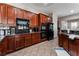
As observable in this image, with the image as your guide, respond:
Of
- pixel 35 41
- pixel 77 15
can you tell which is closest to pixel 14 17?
pixel 35 41

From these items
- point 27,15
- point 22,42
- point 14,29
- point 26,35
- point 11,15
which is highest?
point 27,15

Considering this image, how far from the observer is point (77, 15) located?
5875 mm

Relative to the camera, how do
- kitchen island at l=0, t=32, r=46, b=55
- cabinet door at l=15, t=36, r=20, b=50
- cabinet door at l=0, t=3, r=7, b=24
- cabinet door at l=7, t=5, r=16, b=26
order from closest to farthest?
1. kitchen island at l=0, t=32, r=46, b=55
2. cabinet door at l=0, t=3, r=7, b=24
3. cabinet door at l=7, t=5, r=16, b=26
4. cabinet door at l=15, t=36, r=20, b=50

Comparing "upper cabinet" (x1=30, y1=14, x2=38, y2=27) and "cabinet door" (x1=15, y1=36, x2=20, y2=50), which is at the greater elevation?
"upper cabinet" (x1=30, y1=14, x2=38, y2=27)

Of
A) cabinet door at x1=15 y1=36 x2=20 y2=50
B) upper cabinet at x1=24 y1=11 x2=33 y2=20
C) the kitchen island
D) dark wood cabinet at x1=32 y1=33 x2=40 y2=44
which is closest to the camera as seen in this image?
the kitchen island

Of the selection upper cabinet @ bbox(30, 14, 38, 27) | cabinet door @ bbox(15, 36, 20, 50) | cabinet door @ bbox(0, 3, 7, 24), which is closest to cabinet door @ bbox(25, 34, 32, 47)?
cabinet door @ bbox(15, 36, 20, 50)

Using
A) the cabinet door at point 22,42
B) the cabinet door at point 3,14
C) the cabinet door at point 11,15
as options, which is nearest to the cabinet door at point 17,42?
the cabinet door at point 22,42

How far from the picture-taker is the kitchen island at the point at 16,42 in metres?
3.47

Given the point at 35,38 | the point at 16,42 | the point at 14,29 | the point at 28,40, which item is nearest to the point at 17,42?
the point at 16,42

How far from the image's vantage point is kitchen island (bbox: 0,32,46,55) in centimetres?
347

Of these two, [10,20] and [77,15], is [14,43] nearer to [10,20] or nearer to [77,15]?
[10,20]

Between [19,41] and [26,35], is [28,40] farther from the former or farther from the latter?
[19,41]

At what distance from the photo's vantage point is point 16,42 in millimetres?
4184

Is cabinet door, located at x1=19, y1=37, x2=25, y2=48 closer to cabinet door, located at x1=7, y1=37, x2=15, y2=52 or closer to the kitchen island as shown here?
the kitchen island
